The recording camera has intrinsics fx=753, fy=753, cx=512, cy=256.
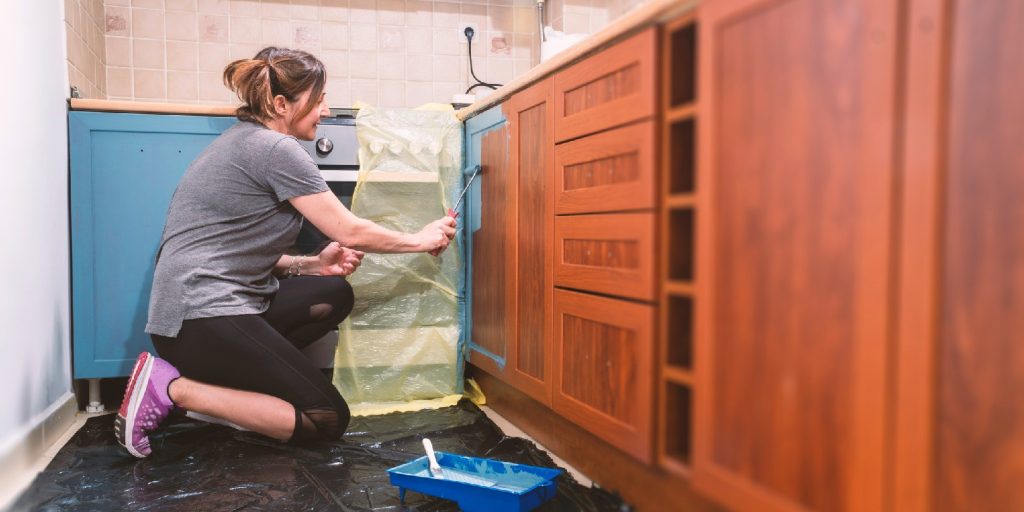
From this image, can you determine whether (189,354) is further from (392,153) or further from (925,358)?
(925,358)

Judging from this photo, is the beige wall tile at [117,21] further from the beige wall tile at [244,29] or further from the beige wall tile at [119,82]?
the beige wall tile at [244,29]

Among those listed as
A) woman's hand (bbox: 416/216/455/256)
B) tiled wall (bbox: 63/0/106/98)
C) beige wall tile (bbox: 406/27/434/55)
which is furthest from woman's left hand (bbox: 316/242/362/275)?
beige wall tile (bbox: 406/27/434/55)

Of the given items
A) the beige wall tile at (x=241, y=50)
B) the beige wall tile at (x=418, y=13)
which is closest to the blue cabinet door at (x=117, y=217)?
the beige wall tile at (x=241, y=50)

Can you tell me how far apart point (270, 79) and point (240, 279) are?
0.50m

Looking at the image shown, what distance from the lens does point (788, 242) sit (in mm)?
923

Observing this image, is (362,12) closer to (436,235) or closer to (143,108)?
(143,108)

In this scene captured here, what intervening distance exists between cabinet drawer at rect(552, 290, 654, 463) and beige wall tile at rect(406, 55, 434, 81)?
5.21 feet

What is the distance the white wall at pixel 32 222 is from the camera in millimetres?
1600

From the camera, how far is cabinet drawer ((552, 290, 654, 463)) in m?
1.28

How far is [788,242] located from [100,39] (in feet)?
8.35

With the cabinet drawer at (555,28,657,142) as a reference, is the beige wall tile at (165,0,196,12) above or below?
above

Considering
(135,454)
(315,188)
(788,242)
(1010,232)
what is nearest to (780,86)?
(788,242)

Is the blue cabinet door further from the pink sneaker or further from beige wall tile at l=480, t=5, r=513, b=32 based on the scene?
beige wall tile at l=480, t=5, r=513, b=32

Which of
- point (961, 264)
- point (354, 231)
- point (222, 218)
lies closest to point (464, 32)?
point (354, 231)
